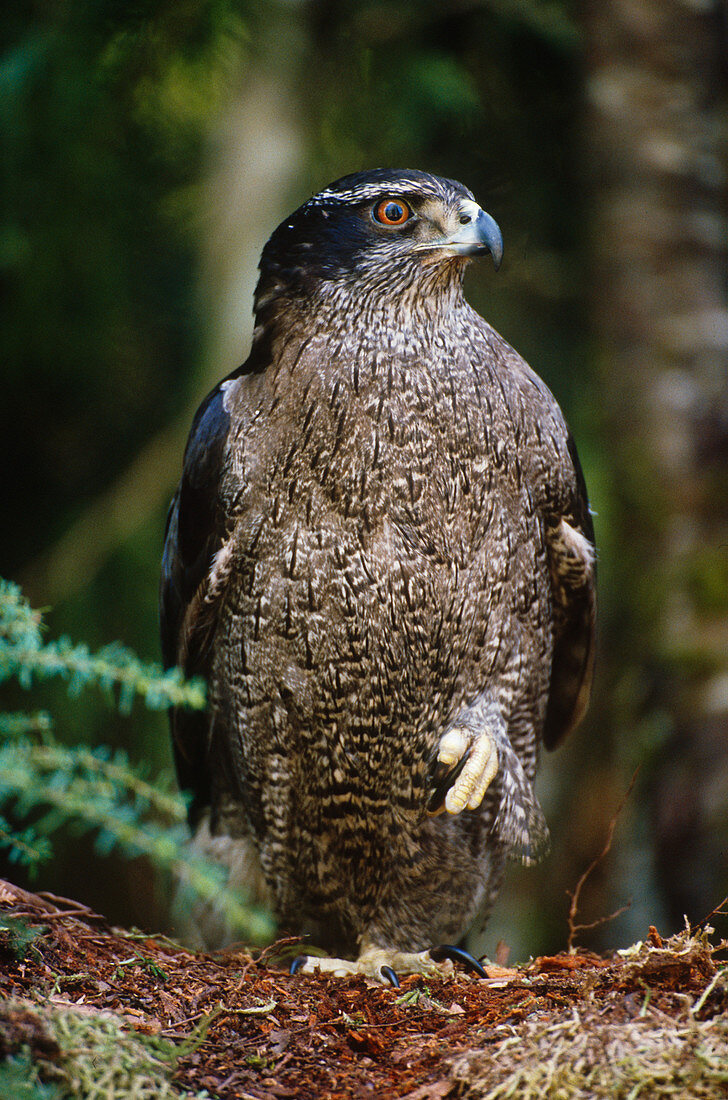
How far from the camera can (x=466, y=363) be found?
115 inches

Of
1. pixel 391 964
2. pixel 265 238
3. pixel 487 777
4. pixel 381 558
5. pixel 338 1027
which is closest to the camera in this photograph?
pixel 338 1027

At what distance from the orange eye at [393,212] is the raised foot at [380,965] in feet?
7.34

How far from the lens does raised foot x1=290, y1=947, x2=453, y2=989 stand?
2820mm

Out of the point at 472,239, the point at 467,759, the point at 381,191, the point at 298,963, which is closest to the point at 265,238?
the point at 381,191

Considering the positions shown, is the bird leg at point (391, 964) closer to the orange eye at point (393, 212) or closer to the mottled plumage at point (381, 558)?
the mottled plumage at point (381, 558)

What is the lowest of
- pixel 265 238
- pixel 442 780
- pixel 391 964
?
pixel 391 964

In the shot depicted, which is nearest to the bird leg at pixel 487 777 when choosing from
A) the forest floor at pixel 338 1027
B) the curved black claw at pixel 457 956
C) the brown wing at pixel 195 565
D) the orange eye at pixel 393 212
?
the curved black claw at pixel 457 956

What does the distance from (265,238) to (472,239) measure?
1.94 metres

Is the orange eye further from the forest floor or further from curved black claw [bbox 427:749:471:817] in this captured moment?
the forest floor

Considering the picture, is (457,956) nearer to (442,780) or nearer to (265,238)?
(442,780)

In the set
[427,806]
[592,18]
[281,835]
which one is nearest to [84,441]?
[281,835]

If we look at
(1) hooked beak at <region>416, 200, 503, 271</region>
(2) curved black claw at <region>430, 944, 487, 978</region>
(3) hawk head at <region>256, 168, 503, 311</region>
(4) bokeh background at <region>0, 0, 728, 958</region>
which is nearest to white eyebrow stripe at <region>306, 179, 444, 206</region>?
(3) hawk head at <region>256, 168, 503, 311</region>

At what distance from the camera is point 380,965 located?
303cm

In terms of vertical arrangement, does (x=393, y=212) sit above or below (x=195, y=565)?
above
